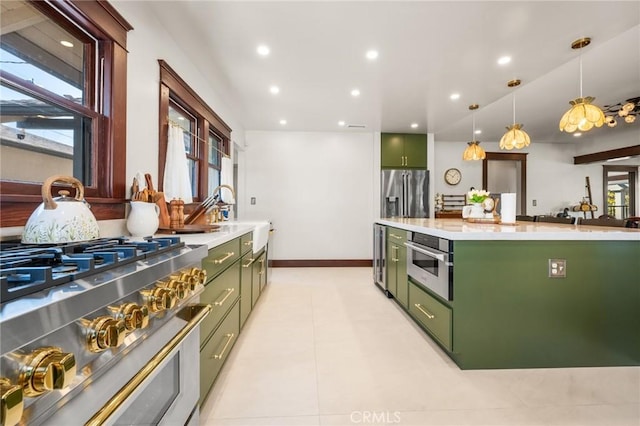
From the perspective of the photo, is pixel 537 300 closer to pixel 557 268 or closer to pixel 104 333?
pixel 557 268

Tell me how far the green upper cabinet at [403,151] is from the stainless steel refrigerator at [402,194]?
0.48 ft

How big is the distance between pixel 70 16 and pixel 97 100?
1.22 feet

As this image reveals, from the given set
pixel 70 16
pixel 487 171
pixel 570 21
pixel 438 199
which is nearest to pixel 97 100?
pixel 70 16

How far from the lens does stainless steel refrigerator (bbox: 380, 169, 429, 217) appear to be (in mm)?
5152

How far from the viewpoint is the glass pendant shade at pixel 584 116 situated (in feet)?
8.07

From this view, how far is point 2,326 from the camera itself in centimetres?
38

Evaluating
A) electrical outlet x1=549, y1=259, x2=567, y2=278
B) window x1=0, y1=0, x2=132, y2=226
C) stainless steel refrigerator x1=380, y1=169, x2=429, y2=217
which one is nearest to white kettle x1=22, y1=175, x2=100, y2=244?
window x1=0, y1=0, x2=132, y2=226

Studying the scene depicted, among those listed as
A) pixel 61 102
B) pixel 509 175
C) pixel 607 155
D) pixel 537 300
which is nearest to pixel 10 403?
pixel 61 102

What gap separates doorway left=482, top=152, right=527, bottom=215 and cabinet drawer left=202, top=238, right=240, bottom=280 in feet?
20.2

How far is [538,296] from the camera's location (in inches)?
71.9

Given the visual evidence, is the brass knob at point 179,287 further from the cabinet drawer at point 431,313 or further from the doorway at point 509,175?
the doorway at point 509,175

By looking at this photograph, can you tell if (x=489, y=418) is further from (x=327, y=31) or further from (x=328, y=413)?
(x=327, y=31)

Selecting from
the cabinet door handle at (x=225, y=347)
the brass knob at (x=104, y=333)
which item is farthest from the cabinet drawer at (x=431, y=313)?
the brass knob at (x=104, y=333)

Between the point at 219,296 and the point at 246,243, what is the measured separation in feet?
2.60
